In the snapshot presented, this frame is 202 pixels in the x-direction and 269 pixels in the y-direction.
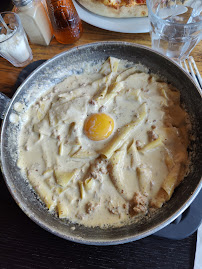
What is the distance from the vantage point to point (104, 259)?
1.59 metres

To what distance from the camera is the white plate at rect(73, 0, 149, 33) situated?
2.17 meters

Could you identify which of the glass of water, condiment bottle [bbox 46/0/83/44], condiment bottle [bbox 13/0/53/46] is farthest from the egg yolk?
condiment bottle [bbox 13/0/53/46]

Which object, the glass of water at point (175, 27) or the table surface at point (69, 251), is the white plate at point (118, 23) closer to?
the glass of water at point (175, 27)

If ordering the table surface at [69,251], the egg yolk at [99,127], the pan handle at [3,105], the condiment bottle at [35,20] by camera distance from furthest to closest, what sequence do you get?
the condiment bottle at [35,20]
the pan handle at [3,105]
the egg yolk at [99,127]
the table surface at [69,251]

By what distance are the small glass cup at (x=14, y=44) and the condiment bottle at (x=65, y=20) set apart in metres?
0.31

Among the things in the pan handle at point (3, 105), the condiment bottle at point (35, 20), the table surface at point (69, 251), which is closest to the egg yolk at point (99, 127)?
the pan handle at point (3, 105)

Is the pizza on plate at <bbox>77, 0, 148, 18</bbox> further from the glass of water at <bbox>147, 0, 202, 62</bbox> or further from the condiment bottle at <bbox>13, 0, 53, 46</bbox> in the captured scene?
the condiment bottle at <bbox>13, 0, 53, 46</bbox>

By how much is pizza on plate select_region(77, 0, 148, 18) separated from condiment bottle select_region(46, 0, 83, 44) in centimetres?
21

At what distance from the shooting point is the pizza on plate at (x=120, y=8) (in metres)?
2.15

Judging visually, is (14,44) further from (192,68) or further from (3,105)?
(192,68)

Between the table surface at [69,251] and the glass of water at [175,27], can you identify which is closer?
the table surface at [69,251]

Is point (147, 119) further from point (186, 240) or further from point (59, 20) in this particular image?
point (59, 20)

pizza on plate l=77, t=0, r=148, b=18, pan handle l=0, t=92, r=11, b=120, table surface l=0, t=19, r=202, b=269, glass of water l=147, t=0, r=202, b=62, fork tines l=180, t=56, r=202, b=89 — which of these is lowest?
table surface l=0, t=19, r=202, b=269

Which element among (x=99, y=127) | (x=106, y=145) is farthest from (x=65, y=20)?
(x=106, y=145)
